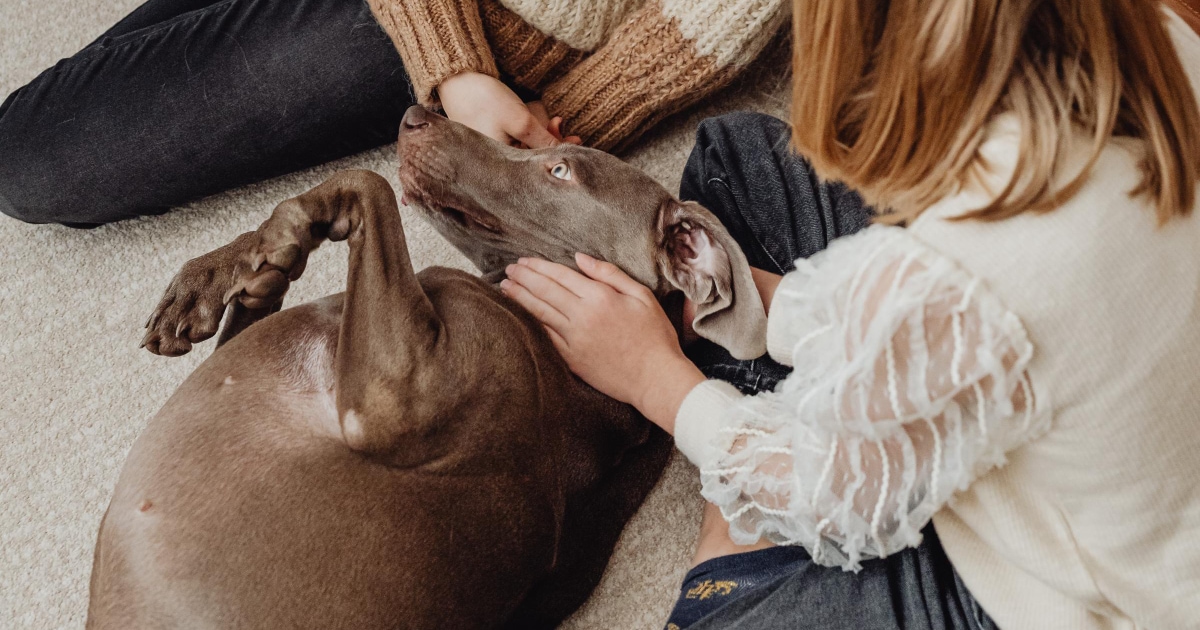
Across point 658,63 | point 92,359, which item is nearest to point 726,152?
point 658,63

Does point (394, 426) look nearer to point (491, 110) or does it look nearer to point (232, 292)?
point (232, 292)

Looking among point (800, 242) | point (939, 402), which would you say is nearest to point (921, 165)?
point (939, 402)

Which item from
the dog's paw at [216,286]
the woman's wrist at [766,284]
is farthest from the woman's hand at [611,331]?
the dog's paw at [216,286]

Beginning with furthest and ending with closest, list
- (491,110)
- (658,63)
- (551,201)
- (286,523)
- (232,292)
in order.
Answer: (658,63) → (491,110) → (551,201) → (232,292) → (286,523)

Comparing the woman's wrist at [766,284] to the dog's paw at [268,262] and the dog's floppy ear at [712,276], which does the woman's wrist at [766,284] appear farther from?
the dog's paw at [268,262]

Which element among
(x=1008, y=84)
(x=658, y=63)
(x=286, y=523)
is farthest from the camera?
(x=658, y=63)

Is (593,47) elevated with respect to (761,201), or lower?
elevated

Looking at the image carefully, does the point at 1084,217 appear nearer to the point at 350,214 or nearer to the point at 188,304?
the point at 350,214

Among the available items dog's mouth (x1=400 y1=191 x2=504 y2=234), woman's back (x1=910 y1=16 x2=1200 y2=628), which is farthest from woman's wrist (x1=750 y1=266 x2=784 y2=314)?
woman's back (x1=910 y1=16 x2=1200 y2=628)

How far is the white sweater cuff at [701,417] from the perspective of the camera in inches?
58.1

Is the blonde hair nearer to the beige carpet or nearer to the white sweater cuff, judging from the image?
the white sweater cuff

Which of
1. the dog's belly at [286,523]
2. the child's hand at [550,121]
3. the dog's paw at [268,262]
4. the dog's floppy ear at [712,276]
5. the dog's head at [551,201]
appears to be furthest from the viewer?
the child's hand at [550,121]

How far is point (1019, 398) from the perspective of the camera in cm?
109

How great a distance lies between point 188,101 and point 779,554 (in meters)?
1.72
